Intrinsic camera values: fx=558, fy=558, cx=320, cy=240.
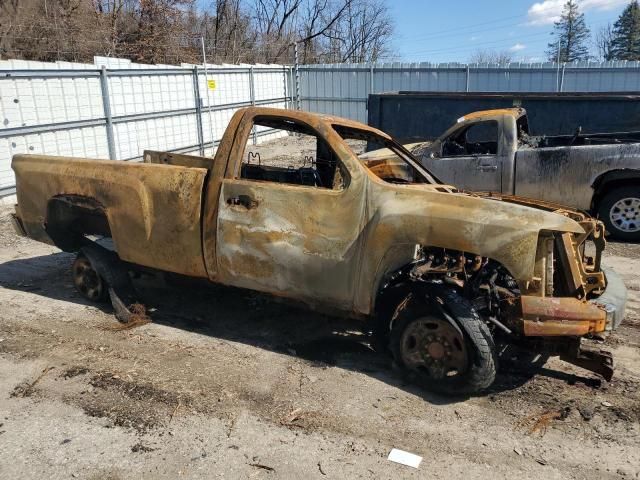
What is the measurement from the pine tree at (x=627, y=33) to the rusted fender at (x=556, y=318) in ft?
173

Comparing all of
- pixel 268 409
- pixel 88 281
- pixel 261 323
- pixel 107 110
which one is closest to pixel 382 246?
pixel 268 409

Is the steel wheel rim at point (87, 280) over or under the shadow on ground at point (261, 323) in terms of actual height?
over

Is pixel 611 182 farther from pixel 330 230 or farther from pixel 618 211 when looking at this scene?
pixel 330 230

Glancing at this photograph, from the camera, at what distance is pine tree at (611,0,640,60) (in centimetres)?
4912

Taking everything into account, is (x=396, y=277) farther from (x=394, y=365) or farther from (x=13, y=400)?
(x=13, y=400)

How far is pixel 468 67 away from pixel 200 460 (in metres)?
16.9

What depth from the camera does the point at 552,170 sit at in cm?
779

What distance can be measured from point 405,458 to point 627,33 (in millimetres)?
59075

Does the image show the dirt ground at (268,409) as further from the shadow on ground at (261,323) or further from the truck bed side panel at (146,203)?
the truck bed side panel at (146,203)

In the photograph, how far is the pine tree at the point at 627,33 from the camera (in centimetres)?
4912

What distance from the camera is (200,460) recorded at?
318 cm

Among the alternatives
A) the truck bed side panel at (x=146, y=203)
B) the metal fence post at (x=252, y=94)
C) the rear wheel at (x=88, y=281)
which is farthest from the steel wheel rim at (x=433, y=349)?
the metal fence post at (x=252, y=94)

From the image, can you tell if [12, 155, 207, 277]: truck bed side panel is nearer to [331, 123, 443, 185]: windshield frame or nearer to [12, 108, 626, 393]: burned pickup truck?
[12, 108, 626, 393]: burned pickup truck

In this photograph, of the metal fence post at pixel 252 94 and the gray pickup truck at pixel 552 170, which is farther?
the metal fence post at pixel 252 94
